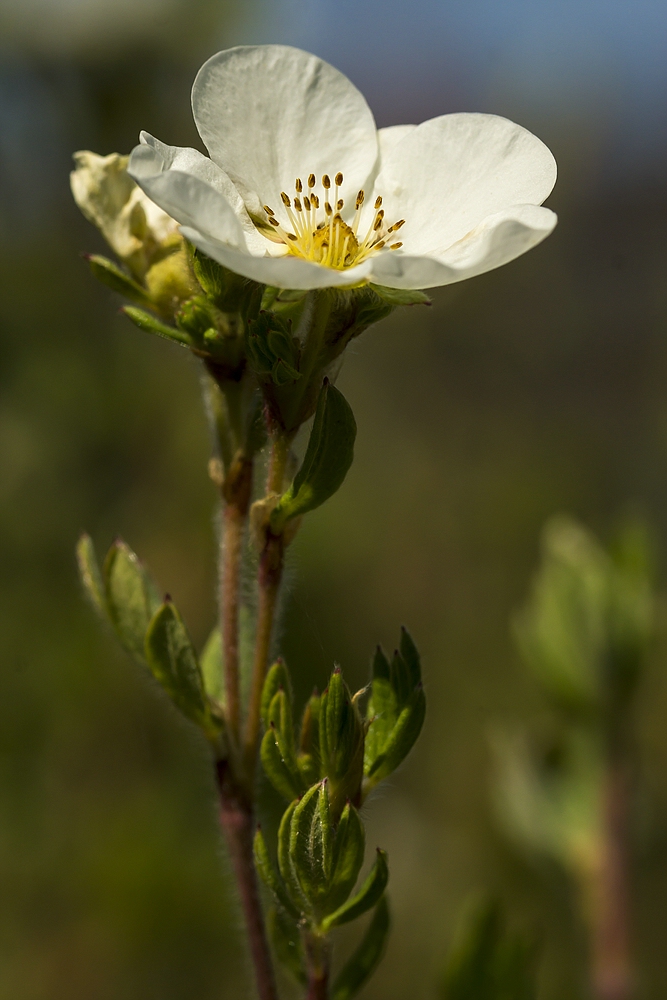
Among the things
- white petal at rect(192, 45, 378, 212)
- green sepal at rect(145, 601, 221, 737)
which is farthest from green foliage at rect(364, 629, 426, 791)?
white petal at rect(192, 45, 378, 212)

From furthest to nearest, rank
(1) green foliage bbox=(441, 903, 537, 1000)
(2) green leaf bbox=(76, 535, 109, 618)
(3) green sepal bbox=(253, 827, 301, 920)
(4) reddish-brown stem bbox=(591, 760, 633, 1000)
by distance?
(4) reddish-brown stem bbox=(591, 760, 633, 1000)
(1) green foliage bbox=(441, 903, 537, 1000)
(2) green leaf bbox=(76, 535, 109, 618)
(3) green sepal bbox=(253, 827, 301, 920)

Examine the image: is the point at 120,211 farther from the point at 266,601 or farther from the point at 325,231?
the point at 266,601

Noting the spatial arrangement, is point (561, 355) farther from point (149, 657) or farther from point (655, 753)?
point (149, 657)

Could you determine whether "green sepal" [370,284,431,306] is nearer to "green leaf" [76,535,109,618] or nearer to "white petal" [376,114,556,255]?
"white petal" [376,114,556,255]

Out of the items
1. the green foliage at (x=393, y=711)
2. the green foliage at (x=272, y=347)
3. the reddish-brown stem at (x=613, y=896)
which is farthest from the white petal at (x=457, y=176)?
the reddish-brown stem at (x=613, y=896)

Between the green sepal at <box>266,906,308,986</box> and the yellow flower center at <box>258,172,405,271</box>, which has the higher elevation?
the yellow flower center at <box>258,172,405,271</box>

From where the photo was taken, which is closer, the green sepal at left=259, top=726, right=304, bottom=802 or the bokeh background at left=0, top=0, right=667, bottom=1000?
the green sepal at left=259, top=726, right=304, bottom=802
